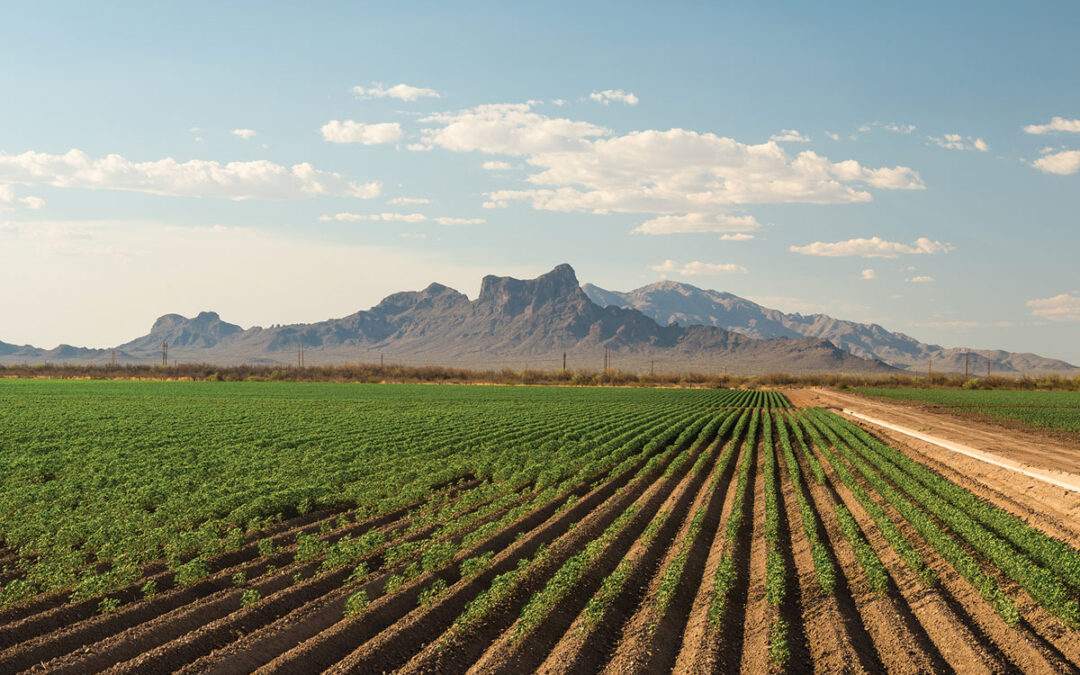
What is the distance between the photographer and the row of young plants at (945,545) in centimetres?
1021

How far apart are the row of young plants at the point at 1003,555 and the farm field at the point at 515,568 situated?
2.2 inches

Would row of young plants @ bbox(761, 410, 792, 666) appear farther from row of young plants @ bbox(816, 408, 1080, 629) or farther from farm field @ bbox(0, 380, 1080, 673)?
row of young plants @ bbox(816, 408, 1080, 629)

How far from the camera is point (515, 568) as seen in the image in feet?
38.9

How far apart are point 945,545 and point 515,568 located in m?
6.46

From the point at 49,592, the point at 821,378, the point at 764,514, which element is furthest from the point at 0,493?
the point at 821,378

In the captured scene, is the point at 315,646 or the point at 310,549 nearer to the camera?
the point at 315,646

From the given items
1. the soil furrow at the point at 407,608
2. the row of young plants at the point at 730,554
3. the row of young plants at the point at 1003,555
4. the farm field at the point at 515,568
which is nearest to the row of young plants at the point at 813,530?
the farm field at the point at 515,568

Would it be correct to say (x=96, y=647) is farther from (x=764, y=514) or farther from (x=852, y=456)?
(x=852, y=456)

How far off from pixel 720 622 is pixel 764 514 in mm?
7264

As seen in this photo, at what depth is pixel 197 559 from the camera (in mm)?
11930

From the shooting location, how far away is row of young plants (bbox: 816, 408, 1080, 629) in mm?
9969

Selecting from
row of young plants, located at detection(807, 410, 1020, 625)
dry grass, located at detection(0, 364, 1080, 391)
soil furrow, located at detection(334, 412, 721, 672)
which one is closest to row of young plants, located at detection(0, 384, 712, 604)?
soil furrow, located at detection(334, 412, 721, 672)

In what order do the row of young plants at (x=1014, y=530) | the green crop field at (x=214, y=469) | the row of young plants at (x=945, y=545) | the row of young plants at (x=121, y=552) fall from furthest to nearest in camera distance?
the green crop field at (x=214, y=469)
the row of young plants at (x=1014, y=530)
the row of young plants at (x=121, y=552)
the row of young plants at (x=945, y=545)

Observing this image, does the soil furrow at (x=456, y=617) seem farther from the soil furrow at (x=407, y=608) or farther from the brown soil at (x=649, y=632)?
the brown soil at (x=649, y=632)
